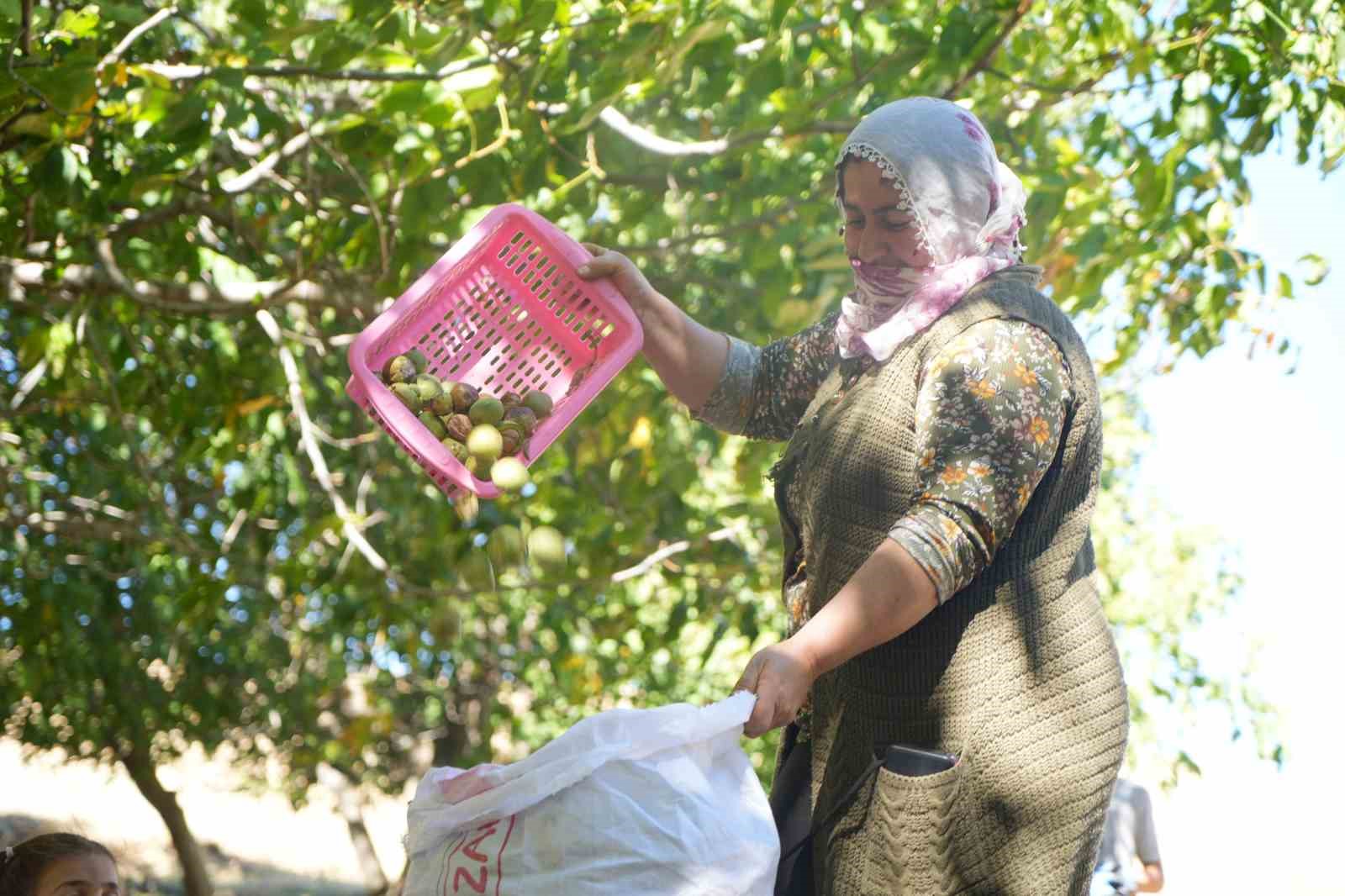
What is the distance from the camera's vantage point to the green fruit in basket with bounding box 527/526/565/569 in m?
3.90

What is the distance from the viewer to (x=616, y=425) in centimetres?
453

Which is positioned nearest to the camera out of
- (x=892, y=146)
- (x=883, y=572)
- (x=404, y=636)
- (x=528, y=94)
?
(x=883, y=572)

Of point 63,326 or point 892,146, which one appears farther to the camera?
point 63,326

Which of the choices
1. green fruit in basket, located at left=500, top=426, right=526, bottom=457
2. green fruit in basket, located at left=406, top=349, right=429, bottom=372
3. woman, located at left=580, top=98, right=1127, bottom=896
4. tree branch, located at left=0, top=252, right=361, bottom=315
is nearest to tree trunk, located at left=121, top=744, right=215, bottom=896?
tree branch, located at left=0, top=252, right=361, bottom=315

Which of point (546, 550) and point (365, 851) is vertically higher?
point (546, 550)

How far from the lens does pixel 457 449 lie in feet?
7.46

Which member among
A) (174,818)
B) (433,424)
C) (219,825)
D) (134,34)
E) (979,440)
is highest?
(134,34)

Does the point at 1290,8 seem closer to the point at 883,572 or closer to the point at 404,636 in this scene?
the point at 883,572

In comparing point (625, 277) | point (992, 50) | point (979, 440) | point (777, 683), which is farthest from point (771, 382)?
point (992, 50)

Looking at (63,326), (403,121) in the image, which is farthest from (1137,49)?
(63,326)

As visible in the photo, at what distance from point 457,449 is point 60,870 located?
1.01 metres

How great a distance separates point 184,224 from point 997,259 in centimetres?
281

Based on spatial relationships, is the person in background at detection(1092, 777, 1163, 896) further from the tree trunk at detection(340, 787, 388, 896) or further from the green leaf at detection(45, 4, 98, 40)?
the tree trunk at detection(340, 787, 388, 896)

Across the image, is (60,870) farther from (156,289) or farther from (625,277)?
(156,289)
